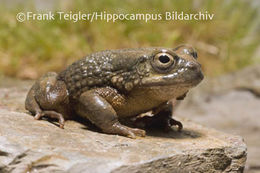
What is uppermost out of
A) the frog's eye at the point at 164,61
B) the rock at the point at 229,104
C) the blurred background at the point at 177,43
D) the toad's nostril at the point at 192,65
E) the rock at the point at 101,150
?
the blurred background at the point at 177,43

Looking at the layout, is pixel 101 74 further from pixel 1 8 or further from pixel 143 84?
pixel 1 8

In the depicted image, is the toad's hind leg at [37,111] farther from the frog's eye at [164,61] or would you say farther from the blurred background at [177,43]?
the blurred background at [177,43]

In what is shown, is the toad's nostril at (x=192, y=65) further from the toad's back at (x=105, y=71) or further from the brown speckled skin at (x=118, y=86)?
the toad's back at (x=105, y=71)

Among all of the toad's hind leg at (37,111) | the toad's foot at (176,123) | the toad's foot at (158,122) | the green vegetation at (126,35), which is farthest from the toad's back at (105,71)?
the green vegetation at (126,35)

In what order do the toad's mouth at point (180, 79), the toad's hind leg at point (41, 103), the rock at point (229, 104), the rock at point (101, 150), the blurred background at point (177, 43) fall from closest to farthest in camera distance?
1. the rock at point (101, 150)
2. the toad's mouth at point (180, 79)
3. the toad's hind leg at point (41, 103)
4. the rock at point (229, 104)
5. the blurred background at point (177, 43)

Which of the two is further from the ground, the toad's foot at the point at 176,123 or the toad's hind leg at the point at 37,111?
the toad's hind leg at the point at 37,111

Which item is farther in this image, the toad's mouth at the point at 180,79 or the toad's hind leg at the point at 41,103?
the toad's hind leg at the point at 41,103

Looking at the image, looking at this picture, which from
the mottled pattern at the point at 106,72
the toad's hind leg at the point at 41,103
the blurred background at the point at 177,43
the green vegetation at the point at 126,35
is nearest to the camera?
the mottled pattern at the point at 106,72
